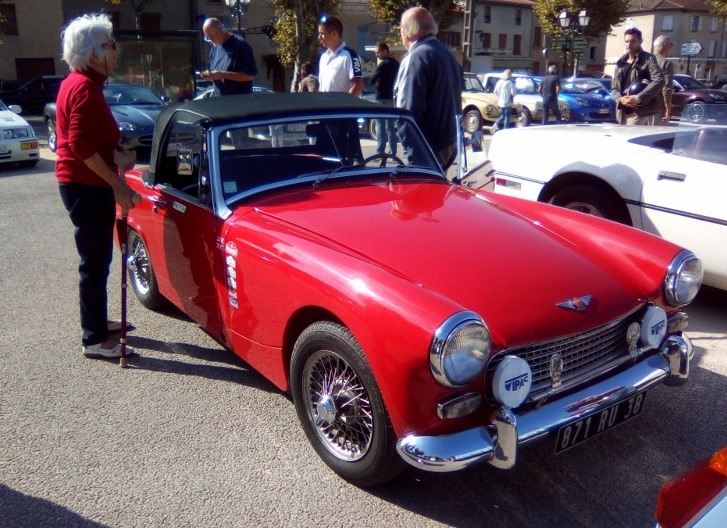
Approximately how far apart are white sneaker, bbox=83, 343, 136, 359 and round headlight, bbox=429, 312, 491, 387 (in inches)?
94.7

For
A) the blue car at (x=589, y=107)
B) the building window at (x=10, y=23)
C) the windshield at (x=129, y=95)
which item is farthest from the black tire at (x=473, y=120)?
→ the building window at (x=10, y=23)

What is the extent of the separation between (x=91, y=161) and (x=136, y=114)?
31.2 ft

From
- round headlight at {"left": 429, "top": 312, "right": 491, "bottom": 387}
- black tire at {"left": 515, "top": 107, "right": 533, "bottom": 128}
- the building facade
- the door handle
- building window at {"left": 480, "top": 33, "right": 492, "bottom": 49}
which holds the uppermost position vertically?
the building facade

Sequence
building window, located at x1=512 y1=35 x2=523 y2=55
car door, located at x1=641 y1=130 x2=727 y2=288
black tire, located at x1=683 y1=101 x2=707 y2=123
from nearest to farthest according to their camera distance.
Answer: car door, located at x1=641 y1=130 x2=727 y2=288 → black tire, located at x1=683 y1=101 x2=707 y2=123 → building window, located at x1=512 y1=35 x2=523 y2=55

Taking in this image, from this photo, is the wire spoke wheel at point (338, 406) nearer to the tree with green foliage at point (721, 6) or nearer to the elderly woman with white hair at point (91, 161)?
the elderly woman with white hair at point (91, 161)

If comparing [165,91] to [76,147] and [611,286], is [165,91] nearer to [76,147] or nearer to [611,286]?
[76,147]

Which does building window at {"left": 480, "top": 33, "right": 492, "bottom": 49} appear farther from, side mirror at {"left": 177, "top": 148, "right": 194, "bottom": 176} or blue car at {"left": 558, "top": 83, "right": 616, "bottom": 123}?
side mirror at {"left": 177, "top": 148, "right": 194, "bottom": 176}

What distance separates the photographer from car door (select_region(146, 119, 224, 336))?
3.68 m

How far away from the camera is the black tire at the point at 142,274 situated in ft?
15.4

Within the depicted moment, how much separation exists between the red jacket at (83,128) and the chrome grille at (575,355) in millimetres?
2517

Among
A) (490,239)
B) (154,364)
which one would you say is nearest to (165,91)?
(154,364)

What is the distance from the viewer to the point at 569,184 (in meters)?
5.45

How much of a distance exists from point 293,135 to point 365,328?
5.87ft

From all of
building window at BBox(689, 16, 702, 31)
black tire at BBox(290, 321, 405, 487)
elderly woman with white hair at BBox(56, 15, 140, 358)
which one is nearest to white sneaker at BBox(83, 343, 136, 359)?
elderly woman with white hair at BBox(56, 15, 140, 358)
